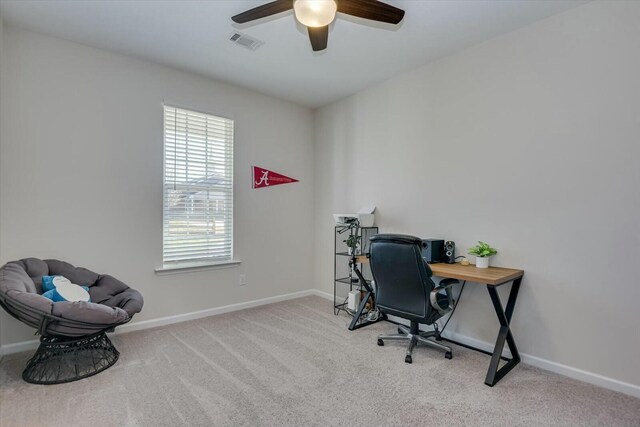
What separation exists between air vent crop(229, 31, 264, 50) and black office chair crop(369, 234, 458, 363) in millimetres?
2089

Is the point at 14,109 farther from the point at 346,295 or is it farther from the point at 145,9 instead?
the point at 346,295

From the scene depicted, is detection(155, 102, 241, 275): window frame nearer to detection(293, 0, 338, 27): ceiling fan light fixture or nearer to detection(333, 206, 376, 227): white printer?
detection(333, 206, 376, 227): white printer

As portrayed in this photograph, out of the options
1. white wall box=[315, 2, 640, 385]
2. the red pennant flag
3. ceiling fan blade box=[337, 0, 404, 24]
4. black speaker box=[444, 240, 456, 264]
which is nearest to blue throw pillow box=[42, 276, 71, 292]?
the red pennant flag

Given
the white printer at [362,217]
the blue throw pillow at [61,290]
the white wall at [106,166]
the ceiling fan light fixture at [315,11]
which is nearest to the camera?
the ceiling fan light fixture at [315,11]

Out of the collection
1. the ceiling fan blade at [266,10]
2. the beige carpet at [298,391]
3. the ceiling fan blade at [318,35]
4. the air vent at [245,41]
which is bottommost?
the beige carpet at [298,391]

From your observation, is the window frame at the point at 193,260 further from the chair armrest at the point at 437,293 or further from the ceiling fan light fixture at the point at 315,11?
the chair armrest at the point at 437,293

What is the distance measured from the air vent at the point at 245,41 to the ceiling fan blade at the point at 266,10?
0.71 meters

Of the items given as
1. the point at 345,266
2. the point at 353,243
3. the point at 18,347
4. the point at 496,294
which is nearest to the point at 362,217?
the point at 353,243

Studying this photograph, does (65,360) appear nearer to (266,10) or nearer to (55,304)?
(55,304)

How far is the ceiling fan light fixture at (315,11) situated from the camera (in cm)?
184

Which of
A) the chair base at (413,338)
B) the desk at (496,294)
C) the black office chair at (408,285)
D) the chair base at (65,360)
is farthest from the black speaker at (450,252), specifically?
the chair base at (65,360)

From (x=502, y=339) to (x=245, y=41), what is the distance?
3.31 m

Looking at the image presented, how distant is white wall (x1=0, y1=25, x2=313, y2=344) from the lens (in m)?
2.74

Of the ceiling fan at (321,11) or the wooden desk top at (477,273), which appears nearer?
the ceiling fan at (321,11)
